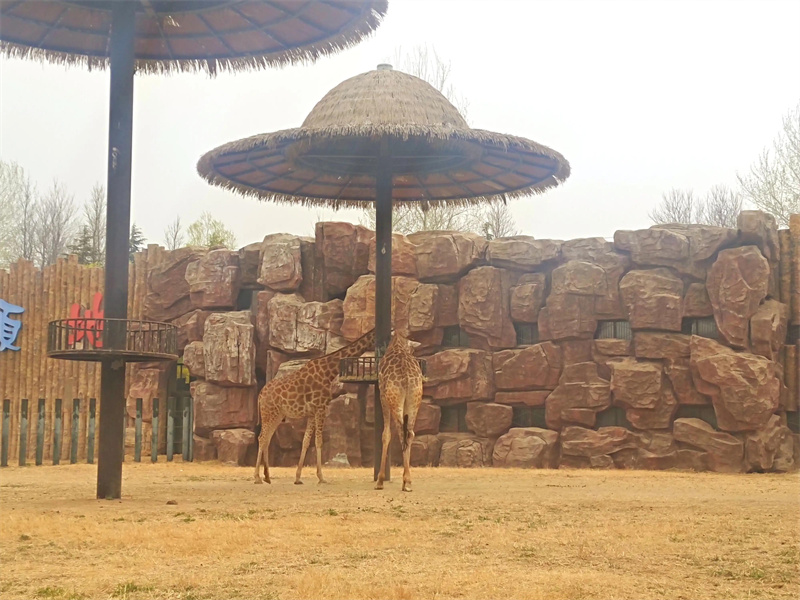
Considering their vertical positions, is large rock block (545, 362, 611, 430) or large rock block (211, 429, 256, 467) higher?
large rock block (545, 362, 611, 430)

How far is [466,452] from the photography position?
54.2 ft

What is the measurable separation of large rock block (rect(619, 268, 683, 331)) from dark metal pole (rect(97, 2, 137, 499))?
31.7 ft

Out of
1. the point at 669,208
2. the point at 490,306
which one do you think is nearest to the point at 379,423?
the point at 490,306

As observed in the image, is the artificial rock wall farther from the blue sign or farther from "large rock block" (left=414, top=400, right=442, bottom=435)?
the blue sign

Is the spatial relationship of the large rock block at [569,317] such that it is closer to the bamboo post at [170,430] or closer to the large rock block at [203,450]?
the large rock block at [203,450]

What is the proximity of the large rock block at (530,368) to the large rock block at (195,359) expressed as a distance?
17.2 ft

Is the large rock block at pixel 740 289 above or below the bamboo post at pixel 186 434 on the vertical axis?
above

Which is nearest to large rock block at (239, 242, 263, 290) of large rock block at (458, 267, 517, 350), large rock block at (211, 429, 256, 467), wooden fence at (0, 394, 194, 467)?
wooden fence at (0, 394, 194, 467)

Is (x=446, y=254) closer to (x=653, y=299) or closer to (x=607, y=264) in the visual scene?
(x=607, y=264)

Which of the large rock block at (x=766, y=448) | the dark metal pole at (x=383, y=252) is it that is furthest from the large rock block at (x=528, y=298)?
the dark metal pole at (x=383, y=252)

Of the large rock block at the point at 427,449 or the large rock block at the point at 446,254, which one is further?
the large rock block at the point at 446,254

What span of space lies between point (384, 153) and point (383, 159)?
3.0 inches

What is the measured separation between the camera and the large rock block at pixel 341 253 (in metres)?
17.5

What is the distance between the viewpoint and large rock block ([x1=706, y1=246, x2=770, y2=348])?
1548 cm
